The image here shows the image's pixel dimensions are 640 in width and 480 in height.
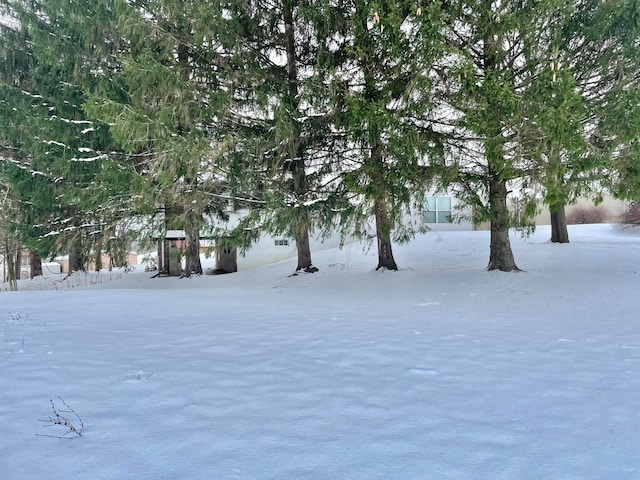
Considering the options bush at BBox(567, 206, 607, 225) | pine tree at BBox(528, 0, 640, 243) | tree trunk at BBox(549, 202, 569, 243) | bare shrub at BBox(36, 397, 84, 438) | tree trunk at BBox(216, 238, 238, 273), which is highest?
pine tree at BBox(528, 0, 640, 243)

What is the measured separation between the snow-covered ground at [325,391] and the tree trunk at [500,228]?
2.86 meters

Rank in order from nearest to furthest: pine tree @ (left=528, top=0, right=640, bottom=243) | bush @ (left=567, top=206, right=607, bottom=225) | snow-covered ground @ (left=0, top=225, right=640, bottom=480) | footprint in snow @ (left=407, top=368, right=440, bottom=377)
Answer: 1. snow-covered ground @ (left=0, top=225, right=640, bottom=480)
2. footprint in snow @ (left=407, top=368, right=440, bottom=377)
3. pine tree @ (left=528, top=0, right=640, bottom=243)
4. bush @ (left=567, top=206, right=607, bottom=225)

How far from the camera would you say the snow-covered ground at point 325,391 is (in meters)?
2.24

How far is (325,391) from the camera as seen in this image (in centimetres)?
327

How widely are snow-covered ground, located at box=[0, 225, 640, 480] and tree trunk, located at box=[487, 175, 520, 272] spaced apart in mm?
2858

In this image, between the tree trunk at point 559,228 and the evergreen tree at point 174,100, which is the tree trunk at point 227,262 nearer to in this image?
the evergreen tree at point 174,100

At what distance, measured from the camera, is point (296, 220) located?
34.9ft

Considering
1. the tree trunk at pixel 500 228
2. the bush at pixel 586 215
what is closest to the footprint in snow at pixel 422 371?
the tree trunk at pixel 500 228

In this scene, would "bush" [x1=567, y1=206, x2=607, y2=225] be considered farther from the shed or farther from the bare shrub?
the bare shrub

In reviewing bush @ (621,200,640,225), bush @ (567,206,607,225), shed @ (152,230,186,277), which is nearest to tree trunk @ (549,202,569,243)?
bush @ (621,200,640,225)

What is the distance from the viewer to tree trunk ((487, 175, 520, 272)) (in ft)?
32.1

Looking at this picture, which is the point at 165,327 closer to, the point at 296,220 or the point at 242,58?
the point at 296,220

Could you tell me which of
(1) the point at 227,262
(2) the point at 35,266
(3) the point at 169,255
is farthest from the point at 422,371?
(2) the point at 35,266

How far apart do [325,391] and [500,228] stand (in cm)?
859
